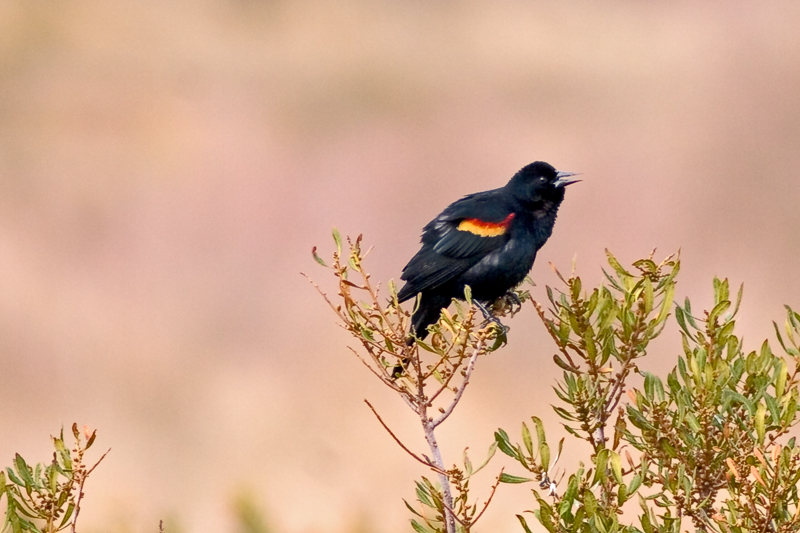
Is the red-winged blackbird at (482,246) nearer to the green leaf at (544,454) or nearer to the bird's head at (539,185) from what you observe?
the bird's head at (539,185)

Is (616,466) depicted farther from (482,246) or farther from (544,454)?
(482,246)

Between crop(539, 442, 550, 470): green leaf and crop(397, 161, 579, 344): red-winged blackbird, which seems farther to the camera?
crop(397, 161, 579, 344): red-winged blackbird

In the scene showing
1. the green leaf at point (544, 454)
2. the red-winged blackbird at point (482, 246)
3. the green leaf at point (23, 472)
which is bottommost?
the green leaf at point (544, 454)

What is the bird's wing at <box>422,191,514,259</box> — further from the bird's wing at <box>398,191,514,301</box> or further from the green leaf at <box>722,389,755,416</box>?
the green leaf at <box>722,389,755,416</box>

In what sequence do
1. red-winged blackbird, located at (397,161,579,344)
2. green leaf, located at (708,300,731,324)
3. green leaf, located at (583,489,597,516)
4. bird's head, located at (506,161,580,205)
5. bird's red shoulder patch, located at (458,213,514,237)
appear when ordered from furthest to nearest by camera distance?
bird's head, located at (506,161,580,205), bird's red shoulder patch, located at (458,213,514,237), red-winged blackbird, located at (397,161,579,344), green leaf, located at (708,300,731,324), green leaf, located at (583,489,597,516)

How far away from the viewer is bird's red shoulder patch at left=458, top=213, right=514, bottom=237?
13.3 ft

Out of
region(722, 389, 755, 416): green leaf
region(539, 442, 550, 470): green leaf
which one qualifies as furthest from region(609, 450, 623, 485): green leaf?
region(722, 389, 755, 416): green leaf

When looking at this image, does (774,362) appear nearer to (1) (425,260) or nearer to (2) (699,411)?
(2) (699,411)

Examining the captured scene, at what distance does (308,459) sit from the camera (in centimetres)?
1041

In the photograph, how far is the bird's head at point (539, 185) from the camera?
4.31 m

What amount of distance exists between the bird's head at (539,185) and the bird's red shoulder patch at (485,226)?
0.20 metres

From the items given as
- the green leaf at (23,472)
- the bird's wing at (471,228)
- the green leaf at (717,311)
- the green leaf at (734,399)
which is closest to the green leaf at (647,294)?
the green leaf at (717,311)

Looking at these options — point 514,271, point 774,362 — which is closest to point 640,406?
point 774,362

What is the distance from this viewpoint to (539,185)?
4340mm
